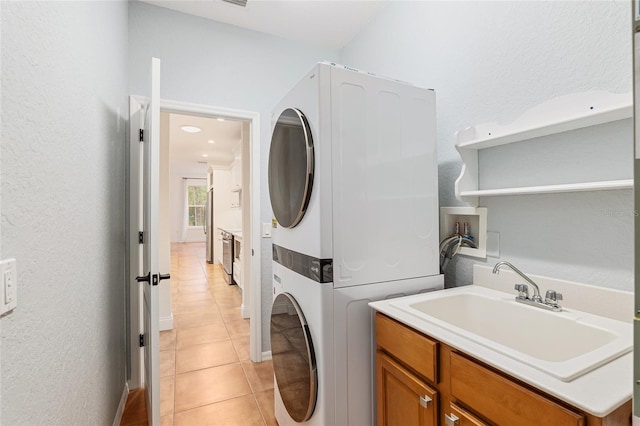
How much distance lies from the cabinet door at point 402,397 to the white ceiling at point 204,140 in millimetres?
2774

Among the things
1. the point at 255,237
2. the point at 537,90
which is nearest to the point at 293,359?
the point at 255,237

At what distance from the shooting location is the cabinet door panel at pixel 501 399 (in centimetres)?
68

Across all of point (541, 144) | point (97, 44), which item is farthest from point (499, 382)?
point (97, 44)

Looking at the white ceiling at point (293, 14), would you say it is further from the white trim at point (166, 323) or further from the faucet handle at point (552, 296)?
the white trim at point (166, 323)

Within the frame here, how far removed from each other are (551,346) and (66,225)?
1.83 metres

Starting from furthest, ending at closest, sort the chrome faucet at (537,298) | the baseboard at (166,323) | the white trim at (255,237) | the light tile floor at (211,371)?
the baseboard at (166,323)
the white trim at (255,237)
the light tile floor at (211,371)
the chrome faucet at (537,298)

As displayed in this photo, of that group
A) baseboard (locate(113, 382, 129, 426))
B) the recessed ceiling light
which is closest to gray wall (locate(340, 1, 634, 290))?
baseboard (locate(113, 382, 129, 426))

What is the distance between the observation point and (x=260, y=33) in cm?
259

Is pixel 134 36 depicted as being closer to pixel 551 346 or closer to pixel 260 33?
pixel 260 33

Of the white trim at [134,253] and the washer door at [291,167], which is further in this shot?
the white trim at [134,253]

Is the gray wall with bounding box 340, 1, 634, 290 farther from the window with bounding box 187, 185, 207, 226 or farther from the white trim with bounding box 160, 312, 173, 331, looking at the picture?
the window with bounding box 187, 185, 207, 226

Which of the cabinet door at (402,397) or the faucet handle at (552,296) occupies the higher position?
the faucet handle at (552,296)

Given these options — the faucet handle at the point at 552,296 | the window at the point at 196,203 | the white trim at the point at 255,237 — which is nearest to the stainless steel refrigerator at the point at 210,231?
the window at the point at 196,203

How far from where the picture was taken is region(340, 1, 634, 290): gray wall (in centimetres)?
110
